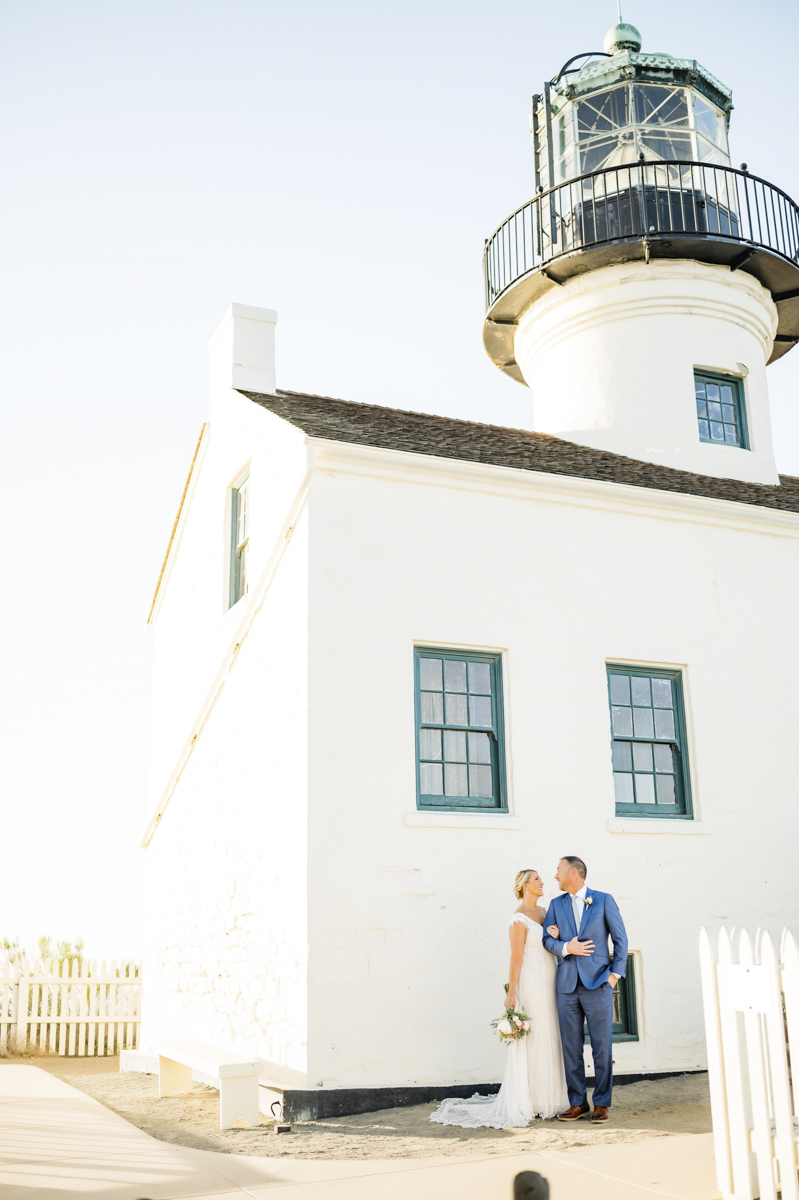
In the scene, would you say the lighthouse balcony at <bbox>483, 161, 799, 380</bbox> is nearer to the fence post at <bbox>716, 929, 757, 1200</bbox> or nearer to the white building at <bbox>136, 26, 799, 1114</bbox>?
the white building at <bbox>136, 26, 799, 1114</bbox>

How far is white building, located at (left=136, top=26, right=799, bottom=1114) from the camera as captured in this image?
9.14 m

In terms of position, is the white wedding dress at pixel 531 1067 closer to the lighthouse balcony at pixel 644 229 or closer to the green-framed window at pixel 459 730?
the green-framed window at pixel 459 730

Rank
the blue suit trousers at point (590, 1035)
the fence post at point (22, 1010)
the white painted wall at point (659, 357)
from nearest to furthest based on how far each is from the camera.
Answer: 1. the blue suit trousers at point (590, 1035)
2. the white painted wall at point (659, 357)
3. the fence post at point (22, 1010)

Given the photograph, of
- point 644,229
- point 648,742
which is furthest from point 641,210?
point 648,742

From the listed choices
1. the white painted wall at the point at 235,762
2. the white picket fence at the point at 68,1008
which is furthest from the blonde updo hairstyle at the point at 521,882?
the white picket fence at the point at 68,1008

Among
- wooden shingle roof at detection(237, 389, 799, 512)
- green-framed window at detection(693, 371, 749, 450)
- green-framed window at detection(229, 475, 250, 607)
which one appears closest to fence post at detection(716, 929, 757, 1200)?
wooden shingle roof at detection(237, 389, 799, 512)

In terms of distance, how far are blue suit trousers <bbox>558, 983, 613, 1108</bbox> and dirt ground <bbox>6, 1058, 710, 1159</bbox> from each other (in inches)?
9.8

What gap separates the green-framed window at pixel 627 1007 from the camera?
9.88 meters

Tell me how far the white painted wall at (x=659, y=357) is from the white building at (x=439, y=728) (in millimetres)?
406

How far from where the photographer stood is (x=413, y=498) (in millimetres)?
10312

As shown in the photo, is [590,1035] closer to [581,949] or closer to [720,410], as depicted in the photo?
[581,949]

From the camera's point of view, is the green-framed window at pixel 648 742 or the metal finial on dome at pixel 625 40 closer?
the green-framed window at pixel 648 742

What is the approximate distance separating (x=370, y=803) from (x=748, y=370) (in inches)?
355

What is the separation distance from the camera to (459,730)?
1003 centimetres
